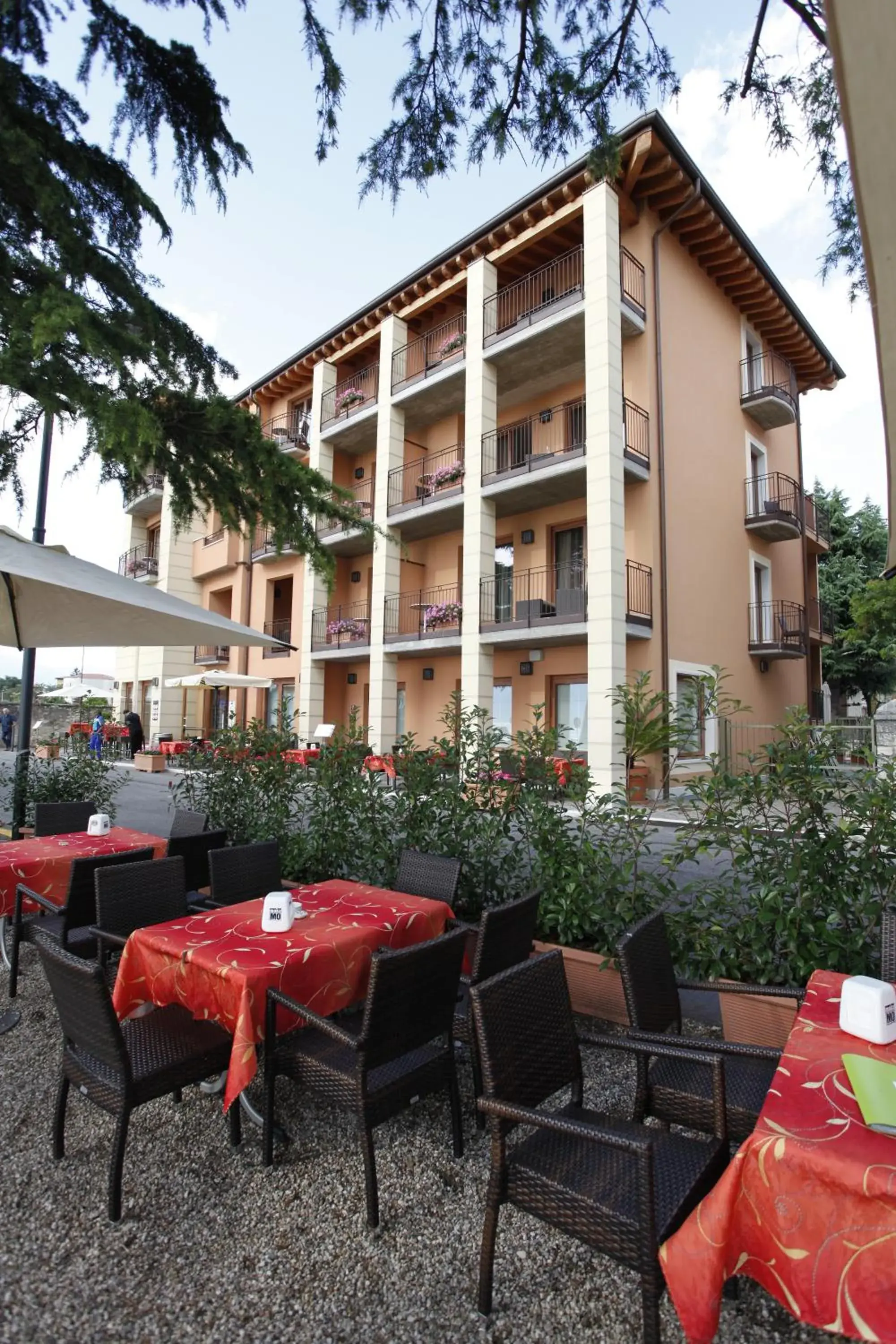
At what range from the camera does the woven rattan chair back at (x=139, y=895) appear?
312cm

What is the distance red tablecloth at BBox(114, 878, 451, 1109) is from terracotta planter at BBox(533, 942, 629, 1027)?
70 centimetres

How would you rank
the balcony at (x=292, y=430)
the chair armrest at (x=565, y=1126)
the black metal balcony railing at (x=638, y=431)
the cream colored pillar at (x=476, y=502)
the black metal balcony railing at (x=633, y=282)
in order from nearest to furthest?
the chair armrest at (x=565, y=1126), the black metal balcony railing at (x=633, y=282), the black metal balcony railing at (x=638, y=431), the cream colored pillar at (x=476, y=502), the balcony at (x=292, y=430)

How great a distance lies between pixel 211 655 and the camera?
898 inches

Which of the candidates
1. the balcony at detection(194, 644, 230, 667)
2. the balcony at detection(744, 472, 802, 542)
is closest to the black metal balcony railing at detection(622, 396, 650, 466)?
the balcony at detection(744, 472, 802, 542)

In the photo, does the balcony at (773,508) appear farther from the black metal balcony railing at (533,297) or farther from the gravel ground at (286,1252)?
the gravel ground at (286,1252)

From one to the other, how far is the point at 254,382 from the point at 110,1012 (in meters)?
22.0

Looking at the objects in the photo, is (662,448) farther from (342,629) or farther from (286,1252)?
(286,1252)

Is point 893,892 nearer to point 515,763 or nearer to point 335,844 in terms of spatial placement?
point 515,763

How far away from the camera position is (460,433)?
1608cm

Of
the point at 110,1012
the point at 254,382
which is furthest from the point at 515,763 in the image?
the point at 254,382

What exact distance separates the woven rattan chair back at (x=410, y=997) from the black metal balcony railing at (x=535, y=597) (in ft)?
32.3

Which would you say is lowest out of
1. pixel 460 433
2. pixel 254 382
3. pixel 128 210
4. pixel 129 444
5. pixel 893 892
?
pixel 893 892


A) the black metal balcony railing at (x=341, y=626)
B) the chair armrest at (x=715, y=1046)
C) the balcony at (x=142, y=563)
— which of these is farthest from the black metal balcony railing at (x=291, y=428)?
the chair armrest at (x=715, y=1046)

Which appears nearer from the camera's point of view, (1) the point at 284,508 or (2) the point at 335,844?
(2) the point at 335,844
